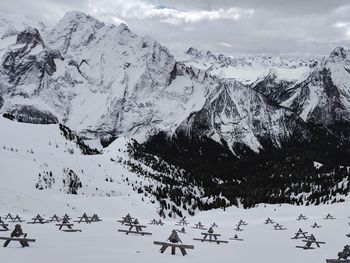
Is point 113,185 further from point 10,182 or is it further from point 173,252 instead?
point 173,252

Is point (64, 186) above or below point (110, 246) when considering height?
below

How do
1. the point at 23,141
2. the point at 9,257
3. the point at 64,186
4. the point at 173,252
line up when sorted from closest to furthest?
the point at 9,257, the point at 173,252, the point at 64,186, the point at 23,141

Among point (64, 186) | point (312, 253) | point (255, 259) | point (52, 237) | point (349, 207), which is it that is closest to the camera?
point (255, 259)

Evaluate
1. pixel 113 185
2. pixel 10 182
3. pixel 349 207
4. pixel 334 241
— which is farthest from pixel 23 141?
pixel 334 241

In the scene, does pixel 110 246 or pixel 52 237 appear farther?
pixel 52 237

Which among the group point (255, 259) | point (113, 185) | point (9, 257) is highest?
point (9, 257)

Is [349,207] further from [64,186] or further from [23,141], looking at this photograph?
[23,141]
